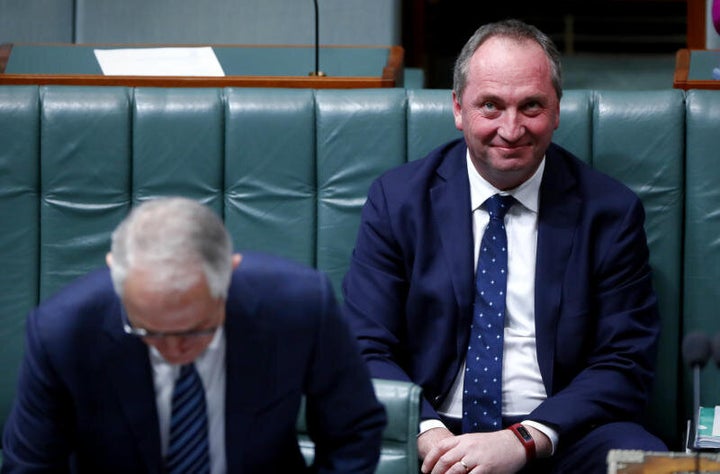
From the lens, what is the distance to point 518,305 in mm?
2582

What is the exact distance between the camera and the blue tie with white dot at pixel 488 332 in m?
2.54

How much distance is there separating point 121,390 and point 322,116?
1222 mm

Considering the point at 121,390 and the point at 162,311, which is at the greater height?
the point at 162,311

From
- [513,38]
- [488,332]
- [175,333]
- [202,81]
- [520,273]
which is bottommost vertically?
[488,332]

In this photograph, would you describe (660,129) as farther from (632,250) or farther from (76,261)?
(76,261)

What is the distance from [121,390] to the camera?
1824mm

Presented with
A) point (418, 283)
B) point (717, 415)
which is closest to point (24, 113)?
point (418, 283)

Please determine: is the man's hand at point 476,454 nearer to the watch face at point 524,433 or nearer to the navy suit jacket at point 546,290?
the watch face at point 524,433

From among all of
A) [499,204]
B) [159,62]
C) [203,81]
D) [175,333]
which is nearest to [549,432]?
[499,204]

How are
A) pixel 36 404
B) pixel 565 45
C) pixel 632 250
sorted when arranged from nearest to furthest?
pixel 36 404
pixel 632 250
pixel 565 45

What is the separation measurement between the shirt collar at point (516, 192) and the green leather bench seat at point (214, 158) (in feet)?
0.82

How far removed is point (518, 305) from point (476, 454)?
14.1 inches

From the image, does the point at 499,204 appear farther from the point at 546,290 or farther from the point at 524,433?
the point at 524,433

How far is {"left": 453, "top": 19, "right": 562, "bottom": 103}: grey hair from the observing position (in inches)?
104
